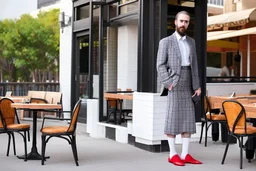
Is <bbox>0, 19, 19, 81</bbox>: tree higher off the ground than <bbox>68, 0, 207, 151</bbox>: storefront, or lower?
higher

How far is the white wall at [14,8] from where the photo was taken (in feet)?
132

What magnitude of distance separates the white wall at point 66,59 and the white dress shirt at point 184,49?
7170mm

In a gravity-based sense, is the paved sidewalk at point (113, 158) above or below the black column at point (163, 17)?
below

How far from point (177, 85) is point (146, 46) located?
150cm

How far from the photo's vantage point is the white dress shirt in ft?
21.1

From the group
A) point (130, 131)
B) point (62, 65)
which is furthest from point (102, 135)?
point (62, 65)

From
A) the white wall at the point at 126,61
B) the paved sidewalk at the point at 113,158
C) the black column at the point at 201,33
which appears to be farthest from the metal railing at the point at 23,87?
the black column at the point at 201,33

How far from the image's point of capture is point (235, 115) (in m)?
6.20

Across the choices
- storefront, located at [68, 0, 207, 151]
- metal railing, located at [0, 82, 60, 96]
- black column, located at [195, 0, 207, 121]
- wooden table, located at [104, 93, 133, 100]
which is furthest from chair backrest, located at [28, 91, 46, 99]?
black column, located at [195, 0, 207, 121]

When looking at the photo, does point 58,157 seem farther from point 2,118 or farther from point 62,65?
point 62,65

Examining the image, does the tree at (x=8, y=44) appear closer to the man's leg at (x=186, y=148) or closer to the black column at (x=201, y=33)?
the black column at (x=201, y=33)

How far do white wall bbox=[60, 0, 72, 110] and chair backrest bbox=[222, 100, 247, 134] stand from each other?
24.4 feet

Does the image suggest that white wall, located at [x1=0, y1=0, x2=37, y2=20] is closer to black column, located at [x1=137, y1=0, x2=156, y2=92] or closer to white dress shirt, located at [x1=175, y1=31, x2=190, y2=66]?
black column, located at [x1=137, y1=0, x2=156, y2=92]

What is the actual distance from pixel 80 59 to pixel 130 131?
4370mm
